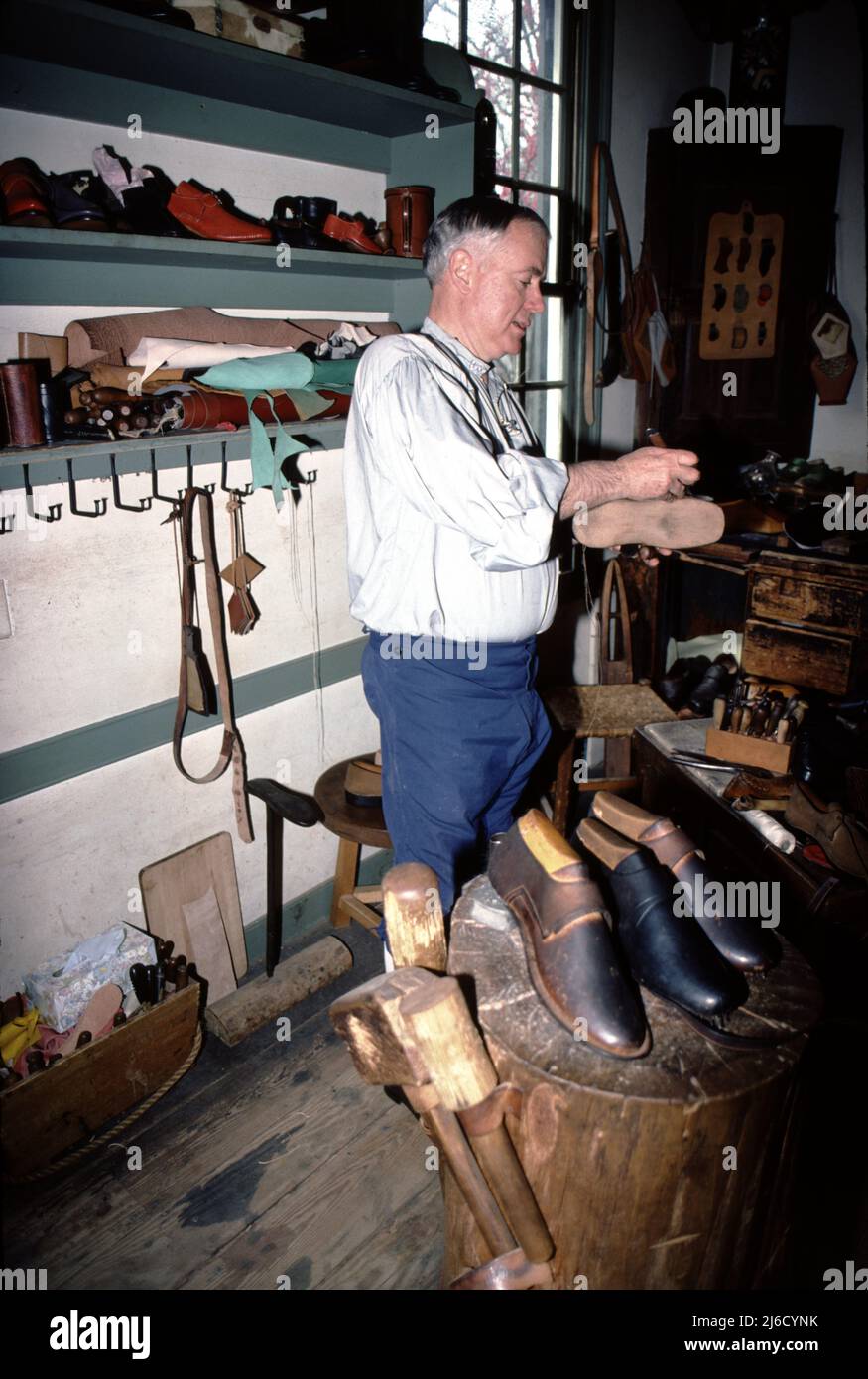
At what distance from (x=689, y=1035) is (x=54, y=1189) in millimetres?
1991

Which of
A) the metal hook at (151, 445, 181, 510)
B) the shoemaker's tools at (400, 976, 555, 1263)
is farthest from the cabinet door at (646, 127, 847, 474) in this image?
the shoemaker's tools at (400, 976, 555, 1263)

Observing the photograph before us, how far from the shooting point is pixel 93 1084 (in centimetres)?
249

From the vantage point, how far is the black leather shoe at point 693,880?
4.89 feet

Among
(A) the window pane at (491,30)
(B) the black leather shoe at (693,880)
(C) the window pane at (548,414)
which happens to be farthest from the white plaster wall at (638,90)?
(B) the black leather shoe at (693,880)

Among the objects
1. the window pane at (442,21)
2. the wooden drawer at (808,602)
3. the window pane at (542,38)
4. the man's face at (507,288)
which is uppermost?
the window pane at (542,38)

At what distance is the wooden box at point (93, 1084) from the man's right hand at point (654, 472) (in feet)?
6.49

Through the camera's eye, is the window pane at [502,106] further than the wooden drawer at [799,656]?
Yes

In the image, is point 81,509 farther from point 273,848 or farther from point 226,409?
point 273,848

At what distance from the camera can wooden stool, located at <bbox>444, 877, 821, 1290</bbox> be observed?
1267 mm

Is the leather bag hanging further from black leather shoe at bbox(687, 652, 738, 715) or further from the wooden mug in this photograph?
the wooden mug

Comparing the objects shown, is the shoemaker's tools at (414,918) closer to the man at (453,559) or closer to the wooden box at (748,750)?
the man at (453,559)

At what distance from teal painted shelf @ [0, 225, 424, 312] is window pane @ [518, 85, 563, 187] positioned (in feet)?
5.00

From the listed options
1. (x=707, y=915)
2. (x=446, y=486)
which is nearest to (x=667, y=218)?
(x=446, y=486)
